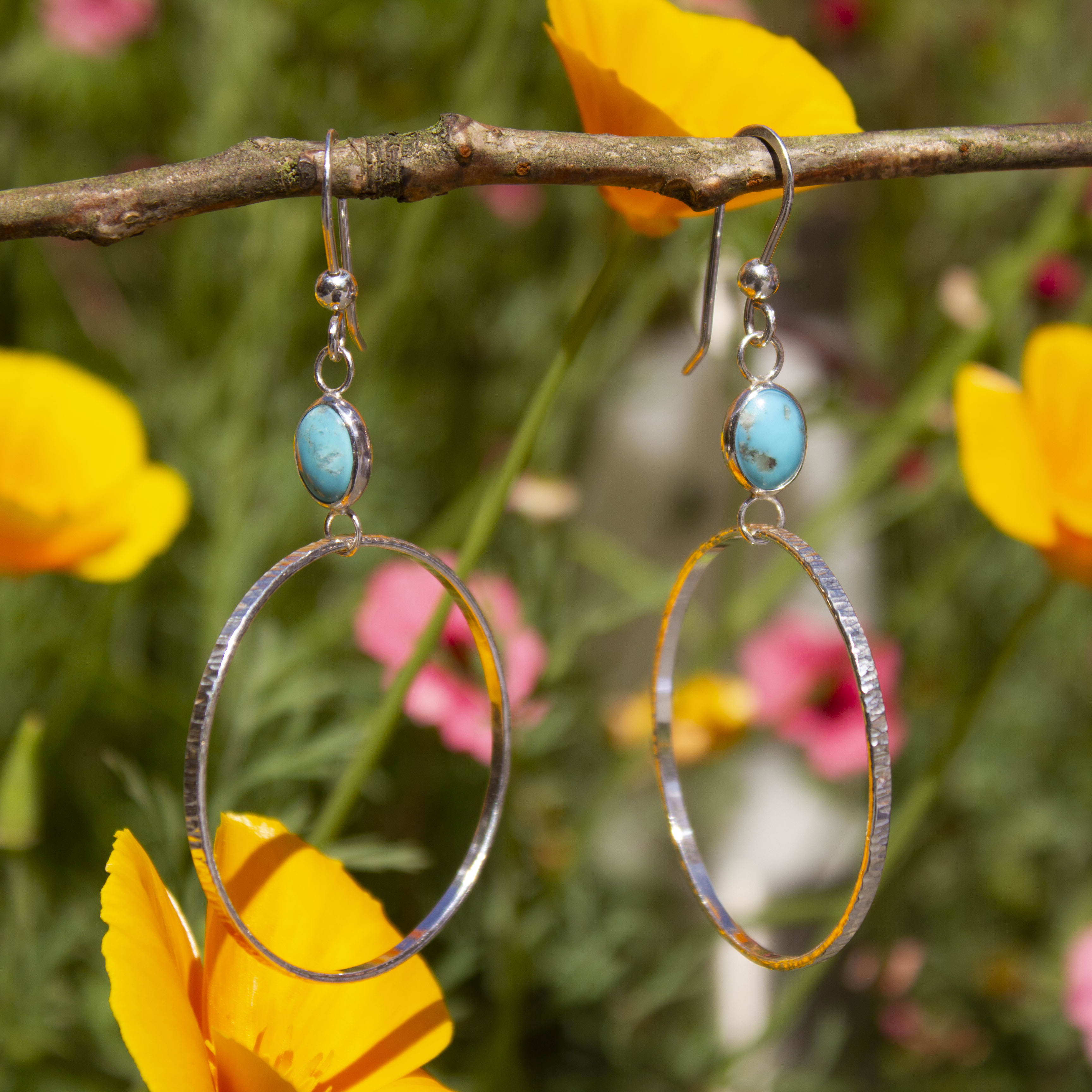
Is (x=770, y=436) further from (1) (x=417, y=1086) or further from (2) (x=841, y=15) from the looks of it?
(2) (x=841, y=15)

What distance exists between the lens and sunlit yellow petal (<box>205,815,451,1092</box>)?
230 mm

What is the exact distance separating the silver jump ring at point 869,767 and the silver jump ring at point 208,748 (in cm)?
5

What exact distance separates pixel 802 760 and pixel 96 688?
17.0 inches

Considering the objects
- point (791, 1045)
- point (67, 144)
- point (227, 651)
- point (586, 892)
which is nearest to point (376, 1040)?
point (227, 651)

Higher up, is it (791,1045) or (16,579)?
(16,579)

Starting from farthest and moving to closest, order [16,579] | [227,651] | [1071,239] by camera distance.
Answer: [1071,239] → [16,579] → [227,651]

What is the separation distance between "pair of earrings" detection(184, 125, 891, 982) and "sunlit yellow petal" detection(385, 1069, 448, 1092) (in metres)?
0.02

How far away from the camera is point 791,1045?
2.08 ft

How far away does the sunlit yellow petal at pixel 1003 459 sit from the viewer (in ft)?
0.94

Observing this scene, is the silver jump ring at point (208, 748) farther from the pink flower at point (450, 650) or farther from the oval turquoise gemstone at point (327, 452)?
the pink flower at point (450, 650)

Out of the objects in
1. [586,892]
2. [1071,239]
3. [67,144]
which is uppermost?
[1071,239]

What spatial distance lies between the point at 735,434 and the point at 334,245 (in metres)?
0.10

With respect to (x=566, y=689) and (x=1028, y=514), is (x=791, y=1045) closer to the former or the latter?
(x=566, y=689)

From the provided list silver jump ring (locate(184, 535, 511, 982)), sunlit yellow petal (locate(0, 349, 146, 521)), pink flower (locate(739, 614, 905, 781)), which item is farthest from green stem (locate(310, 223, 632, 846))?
pink flower (locate(739, 614, 905, 781))
